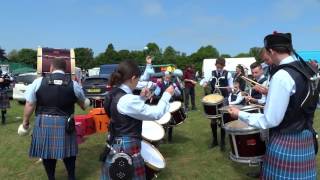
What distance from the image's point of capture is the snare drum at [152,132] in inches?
204

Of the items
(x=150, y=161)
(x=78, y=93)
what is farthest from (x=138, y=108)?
(x=78, y=93)

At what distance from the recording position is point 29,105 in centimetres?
522

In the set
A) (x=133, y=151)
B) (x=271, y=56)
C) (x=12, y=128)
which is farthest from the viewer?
(x=12, y=128)

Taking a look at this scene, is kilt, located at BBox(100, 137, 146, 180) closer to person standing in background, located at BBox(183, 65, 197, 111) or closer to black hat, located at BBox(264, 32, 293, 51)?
black hat, located at BBox(264, 32, 293, 51)

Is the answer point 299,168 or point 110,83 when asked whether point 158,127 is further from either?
point 299,168

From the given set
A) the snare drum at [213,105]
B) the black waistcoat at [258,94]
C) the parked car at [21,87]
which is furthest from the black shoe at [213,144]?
the parked car at [21,87]

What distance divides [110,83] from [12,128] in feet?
27.5

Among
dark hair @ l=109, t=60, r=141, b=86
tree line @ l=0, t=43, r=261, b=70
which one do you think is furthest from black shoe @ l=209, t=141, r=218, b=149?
tree line @ l=0, t=43, r=261, b=70

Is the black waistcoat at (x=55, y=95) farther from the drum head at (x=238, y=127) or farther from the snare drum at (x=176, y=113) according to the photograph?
the snare drum at (x=176, y=113)

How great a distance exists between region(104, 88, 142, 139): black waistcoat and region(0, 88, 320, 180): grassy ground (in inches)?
111

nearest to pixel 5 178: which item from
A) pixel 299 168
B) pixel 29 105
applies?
pixel 29 105

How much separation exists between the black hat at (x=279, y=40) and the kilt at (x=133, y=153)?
53.4 inches

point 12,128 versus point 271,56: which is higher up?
point 271,56

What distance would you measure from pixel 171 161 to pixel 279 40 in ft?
14.2
